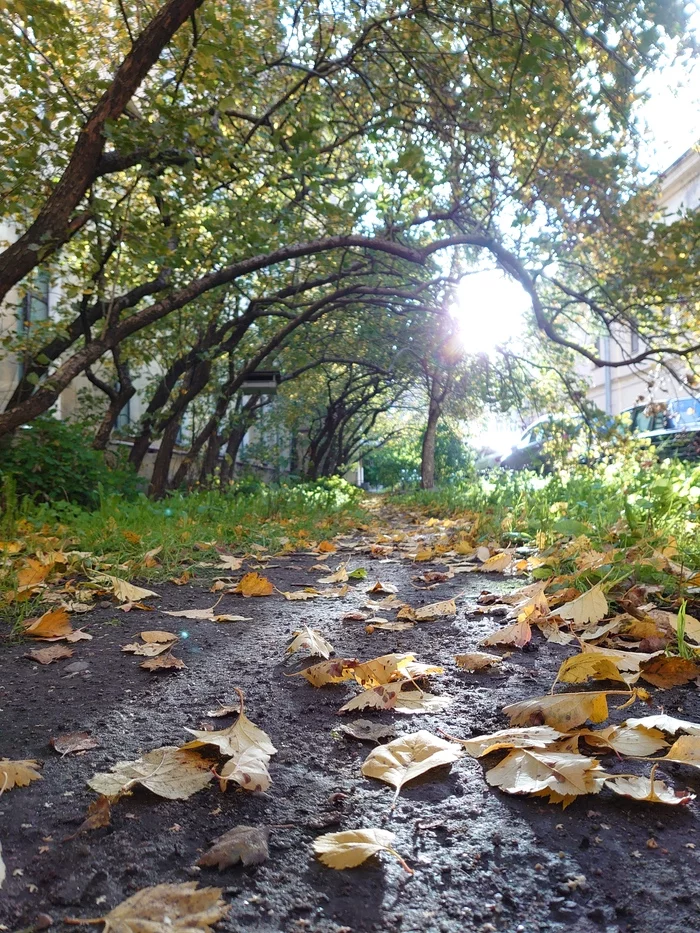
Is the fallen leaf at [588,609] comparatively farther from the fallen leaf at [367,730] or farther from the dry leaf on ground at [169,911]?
the dry leaf on ground at [169,911]

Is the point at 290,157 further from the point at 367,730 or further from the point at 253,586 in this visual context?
the point at 367,730

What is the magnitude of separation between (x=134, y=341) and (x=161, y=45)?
5.14 m

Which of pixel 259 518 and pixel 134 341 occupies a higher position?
pixel 134 341

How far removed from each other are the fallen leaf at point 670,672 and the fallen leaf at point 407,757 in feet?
2.16

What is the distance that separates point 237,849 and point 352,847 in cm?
19

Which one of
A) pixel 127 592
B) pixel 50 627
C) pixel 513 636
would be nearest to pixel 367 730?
pixel 513 636

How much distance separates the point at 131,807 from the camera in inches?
48.4

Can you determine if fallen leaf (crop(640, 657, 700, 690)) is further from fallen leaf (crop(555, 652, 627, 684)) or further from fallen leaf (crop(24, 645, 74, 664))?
fallen leaf (crop(24, 645, 74, 664))

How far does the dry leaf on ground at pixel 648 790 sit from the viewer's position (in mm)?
1153

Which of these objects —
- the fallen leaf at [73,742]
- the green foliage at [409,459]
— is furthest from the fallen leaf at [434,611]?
the green foliage at [409,459]

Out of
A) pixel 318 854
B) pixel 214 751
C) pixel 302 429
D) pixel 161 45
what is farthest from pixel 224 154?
pixel 302 429

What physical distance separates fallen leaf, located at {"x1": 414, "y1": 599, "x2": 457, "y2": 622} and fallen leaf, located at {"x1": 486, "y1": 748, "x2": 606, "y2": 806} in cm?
130

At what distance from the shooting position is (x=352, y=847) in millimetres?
1053

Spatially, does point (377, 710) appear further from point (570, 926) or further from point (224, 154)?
point (224, 154)
